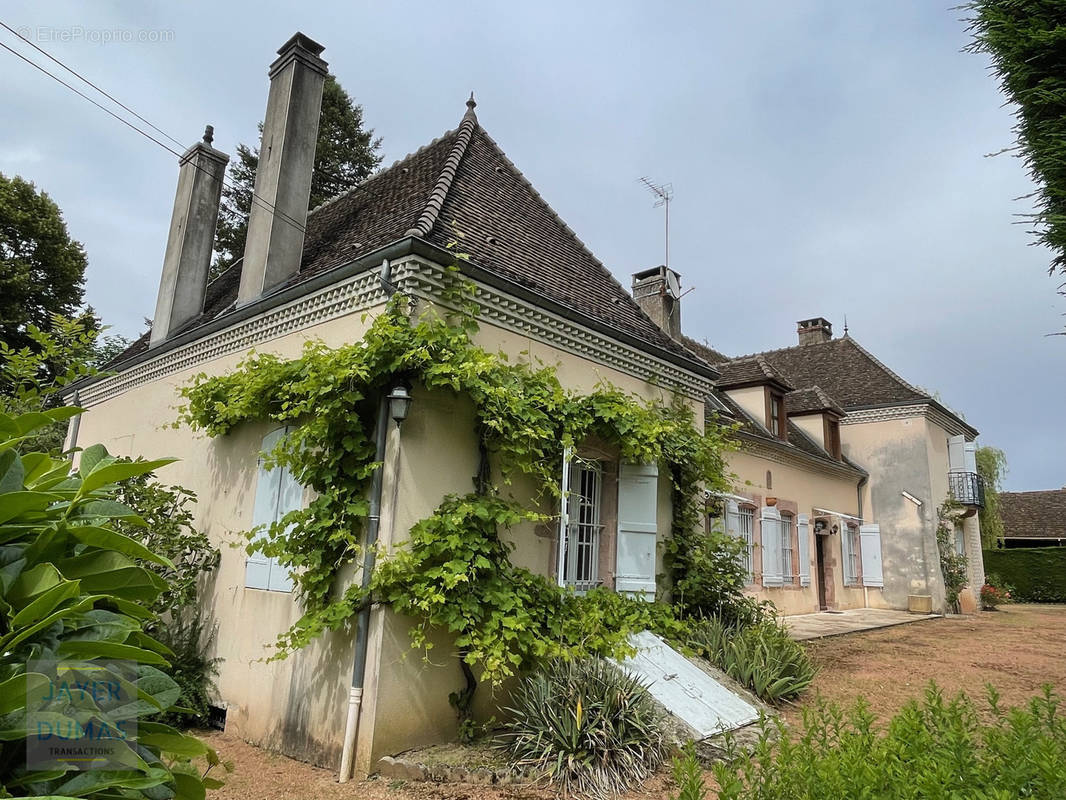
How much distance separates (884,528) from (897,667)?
1056cm

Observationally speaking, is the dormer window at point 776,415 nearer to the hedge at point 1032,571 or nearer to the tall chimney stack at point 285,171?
the tall chimney stack at point 285,171

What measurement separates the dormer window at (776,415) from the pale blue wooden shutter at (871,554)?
4599 mm

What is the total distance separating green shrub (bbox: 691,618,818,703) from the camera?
6656 millimetres

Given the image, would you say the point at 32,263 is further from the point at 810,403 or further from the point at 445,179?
the point at 810,403

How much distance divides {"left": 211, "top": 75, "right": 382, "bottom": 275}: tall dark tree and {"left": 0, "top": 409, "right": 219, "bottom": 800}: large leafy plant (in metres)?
23.3

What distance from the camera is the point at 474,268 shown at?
6051 millimetres

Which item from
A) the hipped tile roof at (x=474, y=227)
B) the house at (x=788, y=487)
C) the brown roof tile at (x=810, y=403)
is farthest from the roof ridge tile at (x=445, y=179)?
the brown roof tile at (x=810, y=403)

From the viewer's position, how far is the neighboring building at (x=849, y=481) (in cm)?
1479

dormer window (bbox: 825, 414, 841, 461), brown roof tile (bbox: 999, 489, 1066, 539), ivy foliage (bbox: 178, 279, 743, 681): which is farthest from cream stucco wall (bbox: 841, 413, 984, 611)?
brown roof tile (bbox: 999, 489, 1066, 539)

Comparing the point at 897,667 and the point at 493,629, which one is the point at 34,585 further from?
the point at 897,667

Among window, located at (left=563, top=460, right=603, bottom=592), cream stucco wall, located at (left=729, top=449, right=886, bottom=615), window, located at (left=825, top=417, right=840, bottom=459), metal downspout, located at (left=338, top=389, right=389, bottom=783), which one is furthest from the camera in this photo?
window, located at (left=825, top=417, right=840, bottom=459)

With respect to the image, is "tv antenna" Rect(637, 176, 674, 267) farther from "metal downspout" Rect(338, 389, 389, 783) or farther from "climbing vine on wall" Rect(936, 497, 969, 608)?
"climbing vine on wall" Rect(936, 497, 969, 608)

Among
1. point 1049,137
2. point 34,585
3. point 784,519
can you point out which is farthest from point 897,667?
point 34,585

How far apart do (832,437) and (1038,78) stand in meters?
16.1
